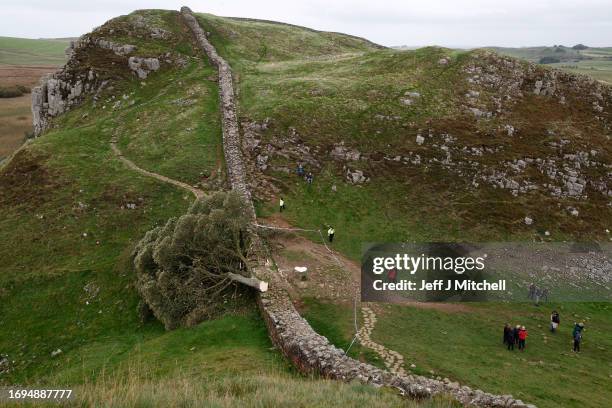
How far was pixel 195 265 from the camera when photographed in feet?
92.2

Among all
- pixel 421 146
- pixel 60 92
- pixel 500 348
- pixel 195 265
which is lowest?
pixel 500 348

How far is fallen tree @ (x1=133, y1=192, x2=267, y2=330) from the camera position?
27.2 metres

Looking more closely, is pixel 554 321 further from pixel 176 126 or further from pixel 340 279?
pixel 176 126

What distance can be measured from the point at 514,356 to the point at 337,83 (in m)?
43.5

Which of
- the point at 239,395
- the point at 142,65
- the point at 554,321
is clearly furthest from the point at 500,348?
the point at 142,65

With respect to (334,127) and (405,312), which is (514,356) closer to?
(405,312)

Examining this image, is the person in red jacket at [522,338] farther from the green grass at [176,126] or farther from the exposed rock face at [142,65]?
the exposed rock face at [142,65]

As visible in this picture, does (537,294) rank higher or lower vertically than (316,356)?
lower

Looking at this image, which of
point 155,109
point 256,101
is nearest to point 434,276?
point 256,101

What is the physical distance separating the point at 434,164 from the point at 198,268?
94.6 ft

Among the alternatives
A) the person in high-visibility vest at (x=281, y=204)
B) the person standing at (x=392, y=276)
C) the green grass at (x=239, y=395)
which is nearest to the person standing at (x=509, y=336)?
the person standing at (x=392, y=276)

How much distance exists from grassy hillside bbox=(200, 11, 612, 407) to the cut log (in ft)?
10.5

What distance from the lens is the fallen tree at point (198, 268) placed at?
27.2 metres

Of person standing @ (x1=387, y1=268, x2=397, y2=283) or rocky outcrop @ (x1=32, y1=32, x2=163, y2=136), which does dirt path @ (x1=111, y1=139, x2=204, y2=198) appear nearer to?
person standing @ (x1=387, y1=268, x2=397, y2=283)
